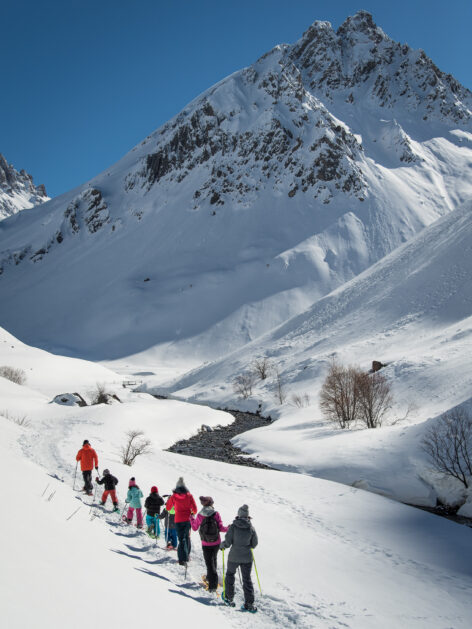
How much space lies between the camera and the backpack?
309 inches

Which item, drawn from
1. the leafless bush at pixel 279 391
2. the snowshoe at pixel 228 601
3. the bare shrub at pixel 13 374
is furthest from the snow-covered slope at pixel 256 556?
the bare shrub at pixel 13 374

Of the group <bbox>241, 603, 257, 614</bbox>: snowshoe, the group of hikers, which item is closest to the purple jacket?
the group of hikers

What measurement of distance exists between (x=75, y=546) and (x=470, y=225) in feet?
231

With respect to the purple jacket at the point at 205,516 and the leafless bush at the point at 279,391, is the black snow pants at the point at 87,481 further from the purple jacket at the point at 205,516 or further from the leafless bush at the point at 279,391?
the leafless bush at the point at 279,391

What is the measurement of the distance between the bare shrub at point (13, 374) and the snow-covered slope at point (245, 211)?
40.4 m

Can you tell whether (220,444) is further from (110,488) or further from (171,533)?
(171,533)

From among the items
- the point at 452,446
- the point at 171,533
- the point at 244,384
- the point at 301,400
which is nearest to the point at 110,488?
the point at 171,533

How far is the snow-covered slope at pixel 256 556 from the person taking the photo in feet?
16.9

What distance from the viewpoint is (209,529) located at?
7.87m

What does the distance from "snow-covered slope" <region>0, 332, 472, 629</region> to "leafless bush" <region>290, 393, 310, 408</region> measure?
2279cm

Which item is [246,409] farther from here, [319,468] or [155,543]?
[155,543]

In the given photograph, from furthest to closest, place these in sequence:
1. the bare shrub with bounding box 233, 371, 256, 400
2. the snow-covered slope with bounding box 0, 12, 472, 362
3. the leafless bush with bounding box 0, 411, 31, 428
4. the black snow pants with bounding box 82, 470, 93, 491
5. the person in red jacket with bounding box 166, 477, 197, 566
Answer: the snow-covered slope with bounding box 0, 12, 472, 362, the bare shrub with bounding box 233, 371, 256, 400, the leafless bush with bounding box 0, 411, 31, 428, the black snow pants with bounding box 82, 470, 93, 491, the person in red jacket with bounding box 166, 477, 197, 566

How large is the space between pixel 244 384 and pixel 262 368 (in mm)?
4629

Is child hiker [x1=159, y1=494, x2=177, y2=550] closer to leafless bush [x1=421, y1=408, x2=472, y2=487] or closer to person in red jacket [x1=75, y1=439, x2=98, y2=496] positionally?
person in red jacket [x1=75, y1=439, x2=98, y2=496]
